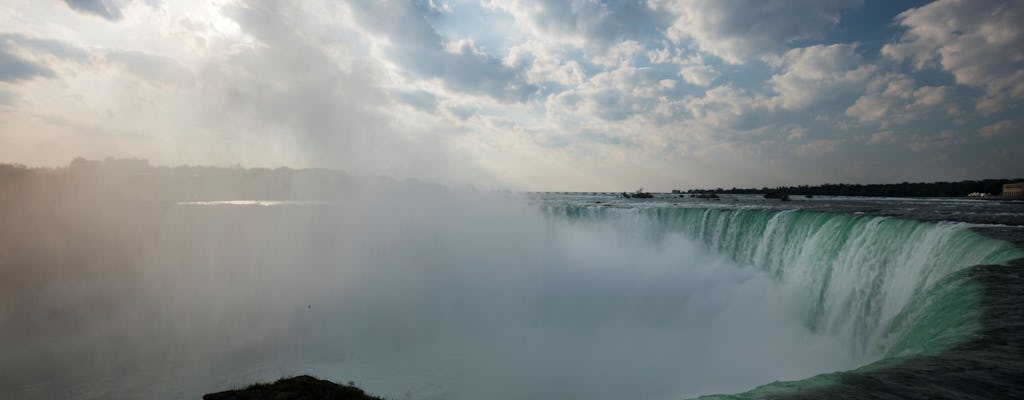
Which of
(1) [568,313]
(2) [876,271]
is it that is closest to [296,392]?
(2) [876,271]

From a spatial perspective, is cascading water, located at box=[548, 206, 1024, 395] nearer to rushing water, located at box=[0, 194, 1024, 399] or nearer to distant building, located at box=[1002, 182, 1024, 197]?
rushing water, located at box=[0, 194, 1024, 399]

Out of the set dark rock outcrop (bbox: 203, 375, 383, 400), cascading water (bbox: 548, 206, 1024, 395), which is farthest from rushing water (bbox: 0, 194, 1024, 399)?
dark rock outcrop (bbox: 203, 375, 383, 400)

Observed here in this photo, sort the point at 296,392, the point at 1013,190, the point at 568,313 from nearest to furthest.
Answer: the point at 296,392
the point at 568,313
the point at 1013,190

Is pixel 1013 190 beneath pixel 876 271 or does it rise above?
above

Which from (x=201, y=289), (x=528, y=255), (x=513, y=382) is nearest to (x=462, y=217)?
(x=528, y=255)

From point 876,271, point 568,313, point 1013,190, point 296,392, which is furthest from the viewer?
point 1013,190

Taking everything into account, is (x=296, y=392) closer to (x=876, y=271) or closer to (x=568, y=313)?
(x=876, y=271)

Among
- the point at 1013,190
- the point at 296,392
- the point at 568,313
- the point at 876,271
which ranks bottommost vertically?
the point at 568,313

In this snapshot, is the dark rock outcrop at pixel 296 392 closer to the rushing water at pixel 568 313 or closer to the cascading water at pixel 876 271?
A: the rushing water at pixel 568 313
